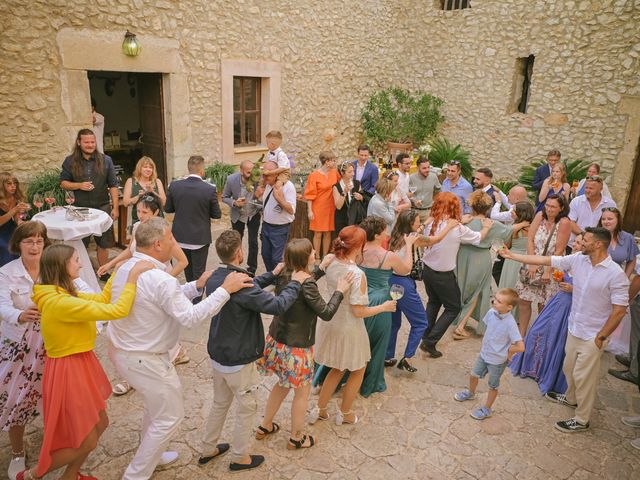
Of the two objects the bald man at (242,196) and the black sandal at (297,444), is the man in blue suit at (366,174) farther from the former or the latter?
the black sandal at (297,444)

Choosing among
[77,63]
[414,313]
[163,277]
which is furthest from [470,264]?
[77,63]

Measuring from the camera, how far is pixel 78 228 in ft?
16.4

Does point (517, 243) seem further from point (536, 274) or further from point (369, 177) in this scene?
point (369, 177)

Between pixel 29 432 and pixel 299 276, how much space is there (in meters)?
2.44

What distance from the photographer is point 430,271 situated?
475 cm

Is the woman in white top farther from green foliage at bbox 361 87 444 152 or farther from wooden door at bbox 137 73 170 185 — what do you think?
green foliage at bbox 361 87 444 152

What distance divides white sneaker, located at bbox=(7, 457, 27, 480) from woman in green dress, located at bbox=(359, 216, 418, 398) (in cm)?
265

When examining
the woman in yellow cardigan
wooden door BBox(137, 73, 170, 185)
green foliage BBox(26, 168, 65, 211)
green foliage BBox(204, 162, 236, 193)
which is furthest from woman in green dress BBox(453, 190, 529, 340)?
wooden door BBox(137, 73, 170, 185)

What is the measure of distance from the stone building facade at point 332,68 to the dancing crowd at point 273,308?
199 centimetres

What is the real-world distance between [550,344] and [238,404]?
2.99 m

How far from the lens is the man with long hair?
5.73m

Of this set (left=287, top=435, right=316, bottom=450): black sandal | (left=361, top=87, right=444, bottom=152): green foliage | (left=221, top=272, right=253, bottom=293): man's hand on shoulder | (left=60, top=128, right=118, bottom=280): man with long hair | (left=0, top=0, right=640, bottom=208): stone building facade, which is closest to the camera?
(left=221, top=272, right=253, bottom=293): man's hand on shoulder

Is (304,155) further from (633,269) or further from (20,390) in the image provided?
(20,390)

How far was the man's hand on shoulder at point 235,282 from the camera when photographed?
2799mm
